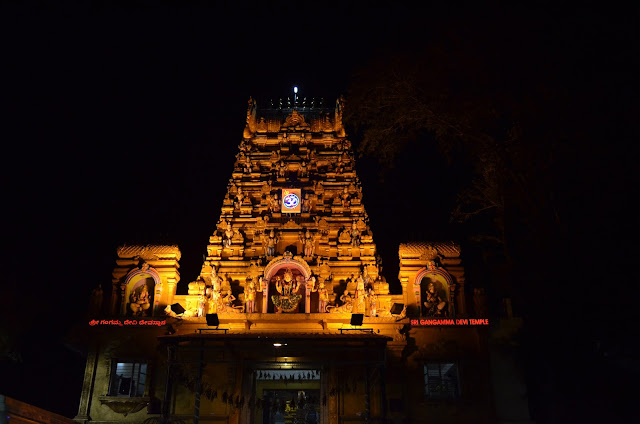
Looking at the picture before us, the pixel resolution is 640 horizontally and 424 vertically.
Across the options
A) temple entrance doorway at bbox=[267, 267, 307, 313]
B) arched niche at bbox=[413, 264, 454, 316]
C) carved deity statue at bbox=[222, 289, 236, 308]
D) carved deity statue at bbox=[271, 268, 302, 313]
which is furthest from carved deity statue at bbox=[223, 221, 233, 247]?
arched niche at bbox=[413, 264, 454, 316]

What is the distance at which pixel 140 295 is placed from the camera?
24.6 metres

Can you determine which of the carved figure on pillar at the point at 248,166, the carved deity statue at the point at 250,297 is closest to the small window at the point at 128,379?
the carved deity statue at the point at 250,297

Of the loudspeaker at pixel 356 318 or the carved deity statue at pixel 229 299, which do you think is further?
the carved deity statue at pixel 229 299

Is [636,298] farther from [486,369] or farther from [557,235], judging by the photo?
[486,369]

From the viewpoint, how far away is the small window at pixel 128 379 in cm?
2248

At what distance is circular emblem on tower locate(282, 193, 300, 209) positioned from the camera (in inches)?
1067

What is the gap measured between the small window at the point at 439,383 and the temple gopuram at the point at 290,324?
55 millimetres

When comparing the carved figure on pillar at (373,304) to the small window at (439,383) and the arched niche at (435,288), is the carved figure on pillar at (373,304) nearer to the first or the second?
the arched niche at (435,288)

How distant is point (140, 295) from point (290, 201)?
27.2 feet

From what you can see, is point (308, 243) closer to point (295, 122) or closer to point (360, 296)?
point (360, 296)

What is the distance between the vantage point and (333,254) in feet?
84.0

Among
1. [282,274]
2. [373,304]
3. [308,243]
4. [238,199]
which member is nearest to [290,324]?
[282,274]

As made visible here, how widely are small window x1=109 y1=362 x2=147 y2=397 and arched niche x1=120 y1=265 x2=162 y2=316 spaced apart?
2.32 m

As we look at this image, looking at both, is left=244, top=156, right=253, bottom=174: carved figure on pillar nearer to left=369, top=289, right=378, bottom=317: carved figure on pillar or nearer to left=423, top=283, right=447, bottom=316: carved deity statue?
left=369, top=289, right=378, bottom=317: carved figure on pillar
